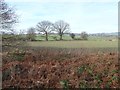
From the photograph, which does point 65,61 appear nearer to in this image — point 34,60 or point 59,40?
point 34,60

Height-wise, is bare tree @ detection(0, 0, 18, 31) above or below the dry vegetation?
above

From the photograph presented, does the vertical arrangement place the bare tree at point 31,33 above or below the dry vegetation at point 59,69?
above

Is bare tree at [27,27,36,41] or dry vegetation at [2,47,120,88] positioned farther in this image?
bare tree at [27,27,36,41]

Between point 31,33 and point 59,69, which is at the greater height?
point 31,33

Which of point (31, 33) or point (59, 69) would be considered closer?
point (59, 69)

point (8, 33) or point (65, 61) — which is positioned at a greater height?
point (8, 33)

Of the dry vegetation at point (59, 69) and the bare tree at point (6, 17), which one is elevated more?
the bare tree at point (6, 17)


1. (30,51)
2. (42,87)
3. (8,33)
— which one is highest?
(8,33)

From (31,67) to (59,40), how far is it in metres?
9.28

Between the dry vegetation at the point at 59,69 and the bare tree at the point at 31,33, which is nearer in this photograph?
the dry vegetation at the point at 59,69

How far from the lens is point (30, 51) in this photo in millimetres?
15969

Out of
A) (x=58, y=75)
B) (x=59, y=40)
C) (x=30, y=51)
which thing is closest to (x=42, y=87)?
(x=58, y=75)

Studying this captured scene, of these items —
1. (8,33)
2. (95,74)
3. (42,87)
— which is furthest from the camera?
(8,33)

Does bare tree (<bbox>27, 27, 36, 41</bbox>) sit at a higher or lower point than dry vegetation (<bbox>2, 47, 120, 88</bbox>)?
higher
